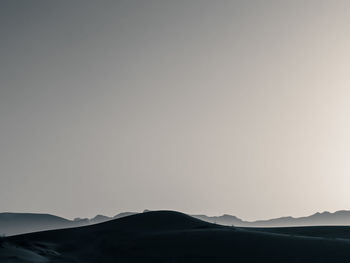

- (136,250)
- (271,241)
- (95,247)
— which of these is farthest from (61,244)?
(271,241)

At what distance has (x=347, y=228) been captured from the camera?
76750 millimetres

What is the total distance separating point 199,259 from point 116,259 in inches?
270

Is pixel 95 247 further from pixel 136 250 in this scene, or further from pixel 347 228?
pixel 347 228

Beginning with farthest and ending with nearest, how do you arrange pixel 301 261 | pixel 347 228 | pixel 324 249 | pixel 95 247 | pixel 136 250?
pixel 347 228
pixel 95 247
pixel 136 250
pixel 324 249
pixel 301 261

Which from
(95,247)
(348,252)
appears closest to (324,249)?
(348,252)

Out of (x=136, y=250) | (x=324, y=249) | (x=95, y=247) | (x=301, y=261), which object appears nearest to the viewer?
(x=301, y=261)

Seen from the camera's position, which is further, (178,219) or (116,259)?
(178,219)

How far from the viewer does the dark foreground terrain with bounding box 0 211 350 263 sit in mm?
44156

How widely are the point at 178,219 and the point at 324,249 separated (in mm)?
29469

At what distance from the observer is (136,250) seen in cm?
4997

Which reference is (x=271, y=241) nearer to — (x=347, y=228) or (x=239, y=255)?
(x=239, y=255)

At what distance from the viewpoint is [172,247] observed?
164 feet

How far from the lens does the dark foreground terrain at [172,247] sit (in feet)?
145

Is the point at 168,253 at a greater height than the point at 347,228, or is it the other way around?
the point at 347,228
